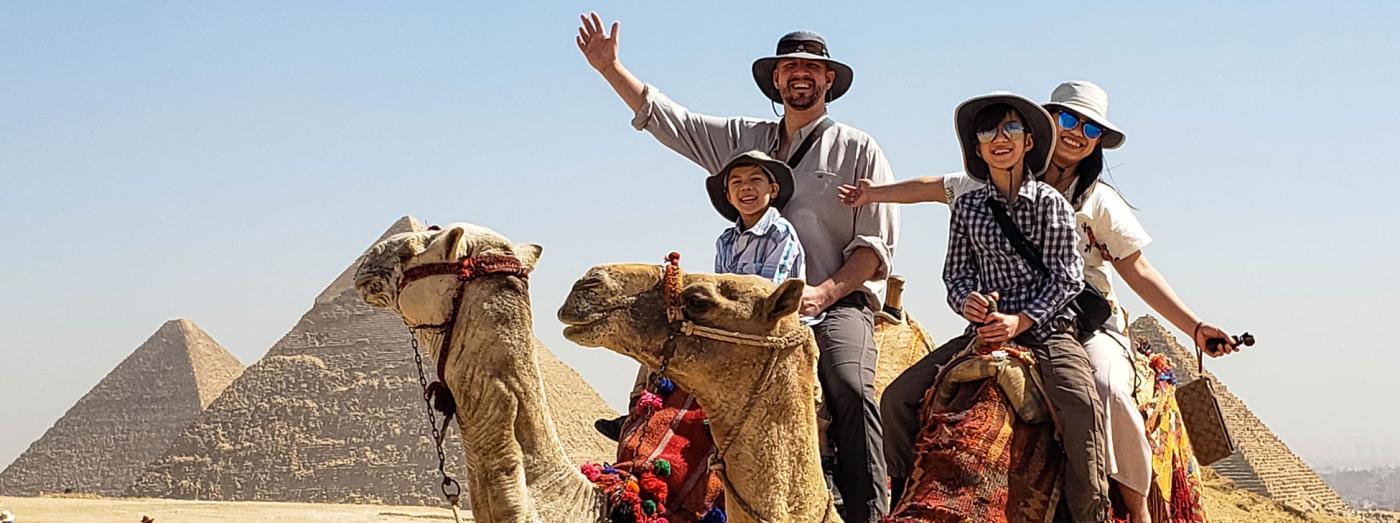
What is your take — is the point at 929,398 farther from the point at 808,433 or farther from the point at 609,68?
the point at 609,68

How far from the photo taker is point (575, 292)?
4.93m

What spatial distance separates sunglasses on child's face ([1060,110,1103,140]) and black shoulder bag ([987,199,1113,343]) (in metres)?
0.57

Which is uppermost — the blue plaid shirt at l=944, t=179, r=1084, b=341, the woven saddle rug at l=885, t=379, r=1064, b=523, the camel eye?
the blue plaid shirt at l=944, t=179, r=1084, b=341

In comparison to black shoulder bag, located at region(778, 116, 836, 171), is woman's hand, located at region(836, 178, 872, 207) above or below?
below

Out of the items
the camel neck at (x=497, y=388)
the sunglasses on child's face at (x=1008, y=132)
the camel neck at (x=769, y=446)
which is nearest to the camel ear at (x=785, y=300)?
the camel neck at (x=769, y=446)

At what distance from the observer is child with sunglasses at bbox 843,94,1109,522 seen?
579 cm

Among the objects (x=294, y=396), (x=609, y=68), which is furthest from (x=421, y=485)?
(x=609, y=68)

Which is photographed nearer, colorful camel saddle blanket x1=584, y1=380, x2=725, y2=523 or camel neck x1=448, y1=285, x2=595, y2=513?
camel neck x1=448, y1=285, x2=595, y2=513

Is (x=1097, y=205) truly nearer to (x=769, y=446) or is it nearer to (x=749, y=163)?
(x=749, y=163)

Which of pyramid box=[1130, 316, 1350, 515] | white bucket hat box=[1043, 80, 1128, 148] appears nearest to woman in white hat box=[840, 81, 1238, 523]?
white bucket hat box=[1043, 80, 1128, 148]

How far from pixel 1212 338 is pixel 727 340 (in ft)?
7.36

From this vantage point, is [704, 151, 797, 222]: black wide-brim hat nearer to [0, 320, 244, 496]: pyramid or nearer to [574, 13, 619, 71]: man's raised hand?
[574, 13, 619, 71]: man's raised hand

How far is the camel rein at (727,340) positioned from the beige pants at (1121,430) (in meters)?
1.36

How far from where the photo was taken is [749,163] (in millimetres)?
6867
